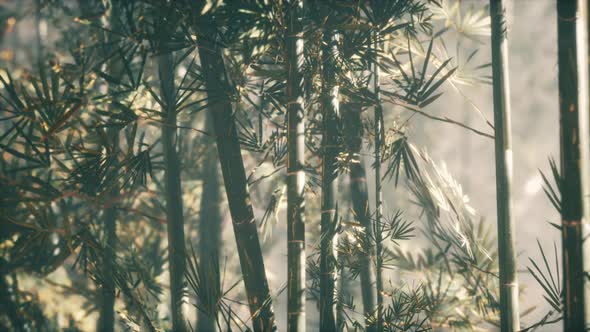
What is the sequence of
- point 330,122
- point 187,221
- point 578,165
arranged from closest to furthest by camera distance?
point 578,165 → point 330,122 → point 187,221

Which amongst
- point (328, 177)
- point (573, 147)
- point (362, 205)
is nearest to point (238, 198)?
point (328, 177)

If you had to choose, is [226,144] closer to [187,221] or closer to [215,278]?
[215,278]

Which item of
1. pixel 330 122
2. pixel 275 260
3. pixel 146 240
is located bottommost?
pixel 275 260

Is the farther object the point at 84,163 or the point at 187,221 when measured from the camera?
the point at 187,221

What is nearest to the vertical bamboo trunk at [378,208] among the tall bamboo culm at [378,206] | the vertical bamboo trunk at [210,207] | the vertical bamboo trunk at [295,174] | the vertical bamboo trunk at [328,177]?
the tall bamboo culm at [378,206]

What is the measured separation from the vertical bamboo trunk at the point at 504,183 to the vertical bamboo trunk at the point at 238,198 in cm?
84

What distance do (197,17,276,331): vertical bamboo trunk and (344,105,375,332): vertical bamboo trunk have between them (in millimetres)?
481

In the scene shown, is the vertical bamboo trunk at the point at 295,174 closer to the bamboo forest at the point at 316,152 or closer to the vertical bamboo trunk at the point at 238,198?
the bamboo forest at the point at 316,152

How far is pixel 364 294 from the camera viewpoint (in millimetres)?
2305

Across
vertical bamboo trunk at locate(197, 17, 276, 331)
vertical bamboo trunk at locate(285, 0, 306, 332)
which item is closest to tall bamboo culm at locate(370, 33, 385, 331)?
vertical bamboo trunk at locate(285, 0, 306, 332)

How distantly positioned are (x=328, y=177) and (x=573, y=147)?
94cm

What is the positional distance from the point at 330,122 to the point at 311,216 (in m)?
1.72

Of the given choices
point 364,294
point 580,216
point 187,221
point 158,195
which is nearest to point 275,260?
point 187,221

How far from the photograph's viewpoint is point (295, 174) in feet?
6.11
